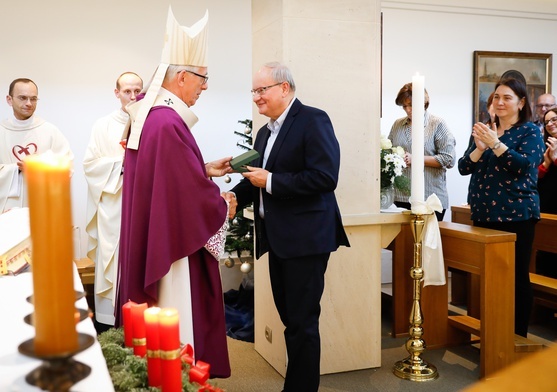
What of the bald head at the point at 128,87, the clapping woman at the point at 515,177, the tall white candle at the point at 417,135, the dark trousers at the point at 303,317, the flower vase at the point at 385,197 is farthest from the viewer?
the bald head at the point at 128,87

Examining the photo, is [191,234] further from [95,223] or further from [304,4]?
[95,223]

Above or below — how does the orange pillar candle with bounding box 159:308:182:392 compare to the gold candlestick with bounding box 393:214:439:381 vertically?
above

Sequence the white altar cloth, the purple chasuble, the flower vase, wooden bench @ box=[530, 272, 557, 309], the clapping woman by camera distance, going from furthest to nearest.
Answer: wooden bench @ box=[530, 272, 557, 309], the flower vase, the clapping woman, the purple chasuble, the white altar cloth

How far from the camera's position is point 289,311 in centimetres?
302

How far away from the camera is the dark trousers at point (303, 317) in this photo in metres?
2.97

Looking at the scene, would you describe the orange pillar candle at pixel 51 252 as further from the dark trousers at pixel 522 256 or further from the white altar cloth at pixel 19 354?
the dark trousers at pixel 522 256

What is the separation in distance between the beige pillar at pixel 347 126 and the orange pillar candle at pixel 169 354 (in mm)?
2603

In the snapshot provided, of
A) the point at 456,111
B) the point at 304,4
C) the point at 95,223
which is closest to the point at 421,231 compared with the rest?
the point at 304,4

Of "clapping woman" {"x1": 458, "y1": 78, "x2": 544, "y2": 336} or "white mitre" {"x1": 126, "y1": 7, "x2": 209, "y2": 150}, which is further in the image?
"clapping woman" {"x1": 458, "y1": 78, "x2": 544, "y2": 336}

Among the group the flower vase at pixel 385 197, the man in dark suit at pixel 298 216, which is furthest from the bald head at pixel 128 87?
the flower vase at pixel 385 197

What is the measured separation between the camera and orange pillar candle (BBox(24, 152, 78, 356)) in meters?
0.51

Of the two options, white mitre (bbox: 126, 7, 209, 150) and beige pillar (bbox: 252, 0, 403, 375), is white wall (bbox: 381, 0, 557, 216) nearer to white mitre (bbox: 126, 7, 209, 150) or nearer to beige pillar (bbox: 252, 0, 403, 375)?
beige pillar (bbox: 252, 0, 403, 375)

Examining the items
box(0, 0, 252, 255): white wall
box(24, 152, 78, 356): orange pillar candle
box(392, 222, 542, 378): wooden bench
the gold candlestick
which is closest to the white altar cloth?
box(24, 152, 78, 356): orange pillar candle

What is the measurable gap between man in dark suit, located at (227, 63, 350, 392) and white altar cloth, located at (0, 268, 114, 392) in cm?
170
